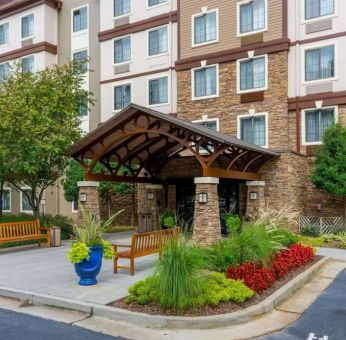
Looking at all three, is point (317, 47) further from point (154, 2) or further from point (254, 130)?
point (154, 2)

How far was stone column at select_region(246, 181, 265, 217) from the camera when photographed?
1861 cm

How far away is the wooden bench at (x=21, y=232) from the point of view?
14828mm

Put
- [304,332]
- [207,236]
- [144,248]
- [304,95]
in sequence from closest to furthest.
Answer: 1. [304,332]
2. [144,248]
3. [207,236]
4. [304,95]

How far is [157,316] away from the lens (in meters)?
6.92

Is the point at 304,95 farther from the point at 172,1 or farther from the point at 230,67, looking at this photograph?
the point at 172,1

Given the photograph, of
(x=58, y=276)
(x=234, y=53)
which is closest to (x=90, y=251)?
(x=58, y=276)

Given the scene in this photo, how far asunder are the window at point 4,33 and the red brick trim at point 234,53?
15.4 m

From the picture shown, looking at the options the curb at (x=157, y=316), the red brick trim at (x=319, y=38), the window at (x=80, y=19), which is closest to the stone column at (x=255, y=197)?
the red brick trim at (x=319, y=38)

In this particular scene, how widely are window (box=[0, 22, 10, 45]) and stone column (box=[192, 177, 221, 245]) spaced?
23898 mm

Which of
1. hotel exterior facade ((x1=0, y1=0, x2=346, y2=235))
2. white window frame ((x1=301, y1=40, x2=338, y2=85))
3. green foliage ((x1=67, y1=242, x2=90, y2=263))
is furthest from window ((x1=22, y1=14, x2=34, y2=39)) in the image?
green foliage ((x1=67, y1=242, x2=90, y2=263))

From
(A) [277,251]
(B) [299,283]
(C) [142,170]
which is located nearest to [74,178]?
(C) [142,170]

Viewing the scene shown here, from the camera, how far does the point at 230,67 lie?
22125mm

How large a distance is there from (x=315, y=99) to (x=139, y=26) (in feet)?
39.6

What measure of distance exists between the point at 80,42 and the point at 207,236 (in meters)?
20.0
